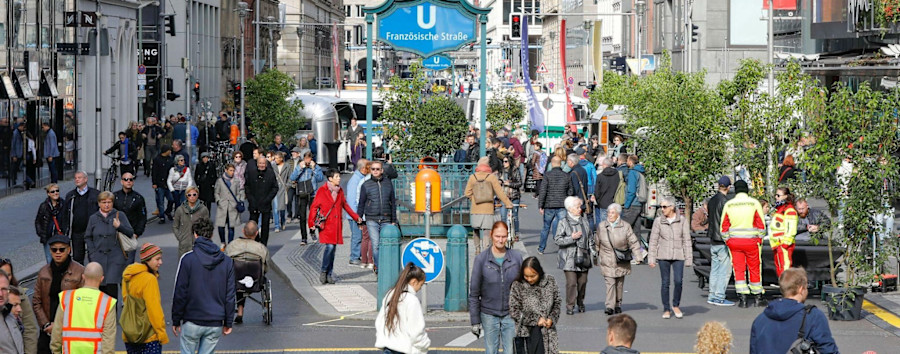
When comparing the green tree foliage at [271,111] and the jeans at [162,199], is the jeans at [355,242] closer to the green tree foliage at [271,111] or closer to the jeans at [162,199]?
the jeans at [162,199]

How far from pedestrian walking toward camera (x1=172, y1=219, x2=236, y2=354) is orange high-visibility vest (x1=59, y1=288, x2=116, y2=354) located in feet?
3.44

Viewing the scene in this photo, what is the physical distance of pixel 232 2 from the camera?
284 feet

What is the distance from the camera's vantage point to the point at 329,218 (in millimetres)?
18734

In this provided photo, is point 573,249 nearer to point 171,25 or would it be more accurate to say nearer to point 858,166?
point 858,166

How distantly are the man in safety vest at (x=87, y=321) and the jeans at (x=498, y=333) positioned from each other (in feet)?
10.3

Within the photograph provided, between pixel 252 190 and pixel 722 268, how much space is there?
28.0 feet

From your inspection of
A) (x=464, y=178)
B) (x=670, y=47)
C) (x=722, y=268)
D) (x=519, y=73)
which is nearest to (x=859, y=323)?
(x=722, y=268)

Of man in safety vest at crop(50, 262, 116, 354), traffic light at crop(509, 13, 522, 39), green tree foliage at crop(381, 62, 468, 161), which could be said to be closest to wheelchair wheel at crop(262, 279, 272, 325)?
man in safety vest at crop(50, 262, 116, 354)

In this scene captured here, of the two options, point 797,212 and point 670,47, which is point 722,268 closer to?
point 797,212

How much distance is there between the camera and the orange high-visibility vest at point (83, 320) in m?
10.2

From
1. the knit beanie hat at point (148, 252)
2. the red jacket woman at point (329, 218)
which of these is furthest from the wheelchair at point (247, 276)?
the knit beanie hat at point (148, 252)

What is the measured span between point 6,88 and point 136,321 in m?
23.6

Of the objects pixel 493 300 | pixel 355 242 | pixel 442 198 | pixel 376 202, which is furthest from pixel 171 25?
pixel 493 300

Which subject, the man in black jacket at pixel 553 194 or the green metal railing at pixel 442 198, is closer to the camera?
the man in black jacket at pixel 553 194
